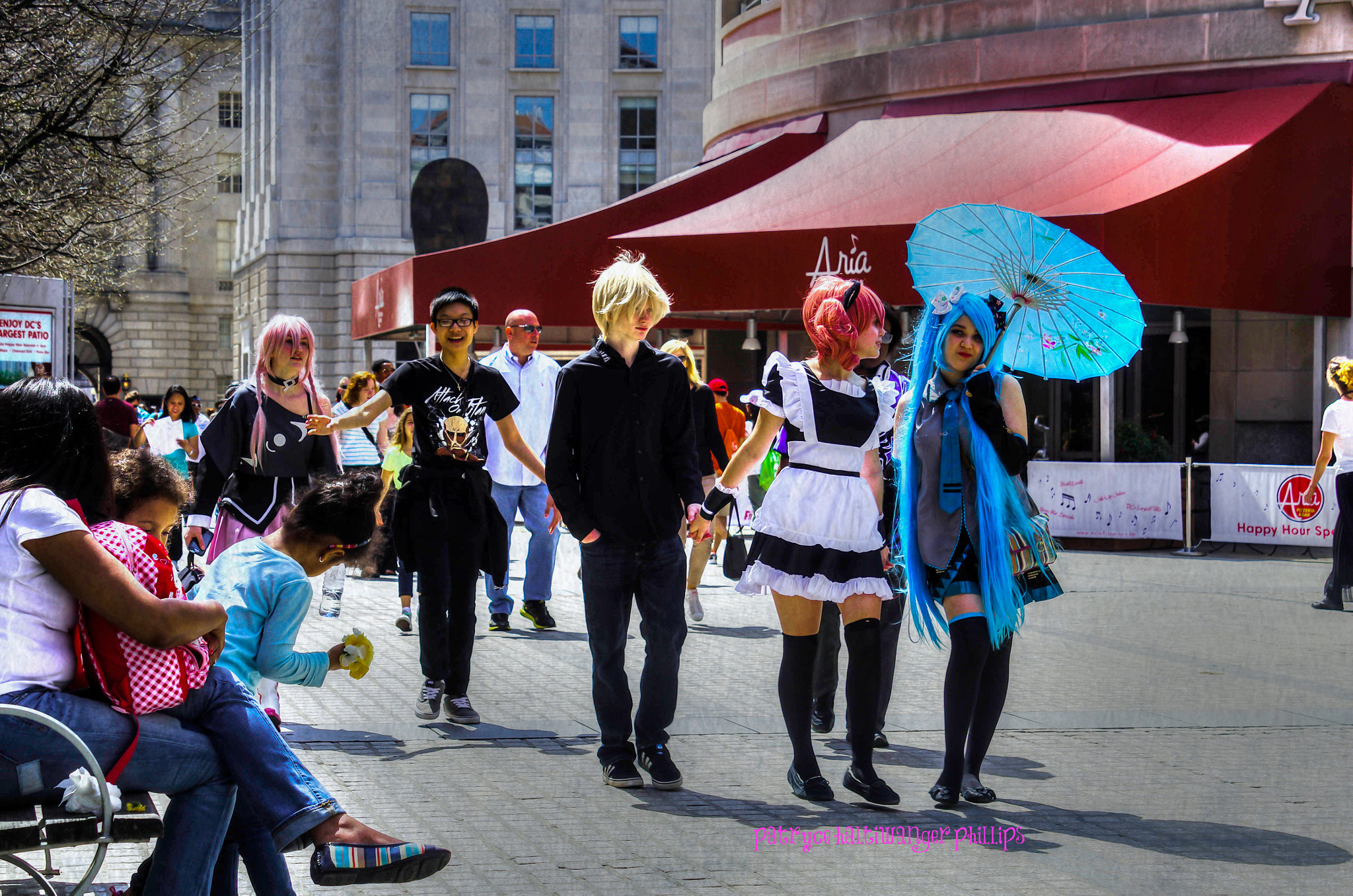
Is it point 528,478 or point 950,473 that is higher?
point 950,473

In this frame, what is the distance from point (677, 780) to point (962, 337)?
187 centimetres

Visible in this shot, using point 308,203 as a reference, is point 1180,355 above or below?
below

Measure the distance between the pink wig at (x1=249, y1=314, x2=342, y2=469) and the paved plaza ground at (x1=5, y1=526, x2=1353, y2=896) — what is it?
124cm

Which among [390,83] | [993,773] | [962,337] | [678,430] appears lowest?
[993,773]

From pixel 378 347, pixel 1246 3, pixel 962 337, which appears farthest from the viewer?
pixel 378 347

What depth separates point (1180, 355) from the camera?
17.8 meters

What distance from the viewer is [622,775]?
202 inches

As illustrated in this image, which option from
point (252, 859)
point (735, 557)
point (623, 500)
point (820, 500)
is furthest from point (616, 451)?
point (735, 557)

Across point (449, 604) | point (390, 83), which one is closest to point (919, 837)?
point (449, 604)

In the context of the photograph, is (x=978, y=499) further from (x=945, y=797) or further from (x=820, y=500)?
(x=945, y=797)

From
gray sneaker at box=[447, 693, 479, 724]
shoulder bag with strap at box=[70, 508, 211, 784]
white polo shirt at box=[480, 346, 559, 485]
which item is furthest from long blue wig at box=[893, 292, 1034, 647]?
white polo shirt at box=[480, 346, 559, 485]

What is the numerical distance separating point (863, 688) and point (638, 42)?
46.3 metres

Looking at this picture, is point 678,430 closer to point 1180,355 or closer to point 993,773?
point 993,773

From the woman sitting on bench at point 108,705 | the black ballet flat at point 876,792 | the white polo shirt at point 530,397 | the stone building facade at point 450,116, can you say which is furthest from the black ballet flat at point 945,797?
the stone building facade at point 450,116
